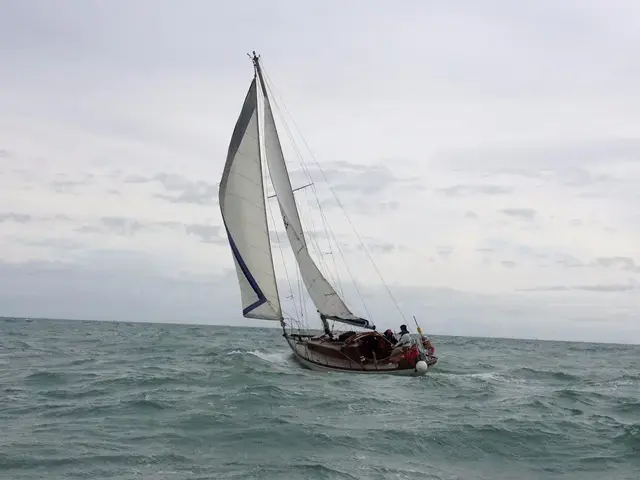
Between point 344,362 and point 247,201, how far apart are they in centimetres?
844

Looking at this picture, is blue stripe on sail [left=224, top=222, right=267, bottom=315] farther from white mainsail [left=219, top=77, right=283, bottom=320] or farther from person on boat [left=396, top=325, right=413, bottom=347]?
person on boat [left=396, top=325, right=413, bottom=347]

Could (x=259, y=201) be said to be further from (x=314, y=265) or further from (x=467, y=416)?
(x=467, y=416)

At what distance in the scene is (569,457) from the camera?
14812mm

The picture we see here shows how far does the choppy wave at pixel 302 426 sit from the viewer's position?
1309 cm

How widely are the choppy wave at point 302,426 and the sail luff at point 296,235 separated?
10.8 feet

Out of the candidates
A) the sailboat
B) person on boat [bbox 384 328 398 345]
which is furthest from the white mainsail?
person on boat [bbox 384 328 398 345]

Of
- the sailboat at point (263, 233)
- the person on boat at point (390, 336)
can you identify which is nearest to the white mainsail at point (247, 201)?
the sailboat at point (263, 233)

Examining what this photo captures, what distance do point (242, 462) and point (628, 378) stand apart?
2877 cm

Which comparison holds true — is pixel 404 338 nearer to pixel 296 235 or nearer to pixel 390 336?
pixel 390 336

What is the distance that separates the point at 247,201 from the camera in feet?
91.9

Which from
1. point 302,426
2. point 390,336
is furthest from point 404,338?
point 302,426

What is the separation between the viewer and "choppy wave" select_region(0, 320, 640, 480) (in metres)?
13.1

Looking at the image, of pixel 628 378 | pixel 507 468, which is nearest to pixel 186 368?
pixel 507 468

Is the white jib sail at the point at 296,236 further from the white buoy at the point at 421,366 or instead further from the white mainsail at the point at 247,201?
the white buoy at the point at 421,366
